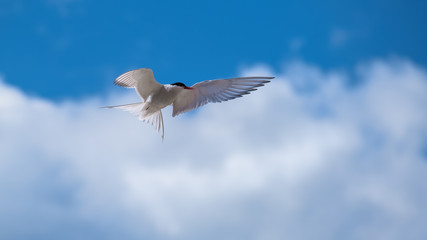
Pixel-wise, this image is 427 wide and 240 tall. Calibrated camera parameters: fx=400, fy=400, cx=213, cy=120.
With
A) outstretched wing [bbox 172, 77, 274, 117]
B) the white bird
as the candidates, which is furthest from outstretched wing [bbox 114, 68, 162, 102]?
outstretched wing [bbox 172, 77, 274, 117]

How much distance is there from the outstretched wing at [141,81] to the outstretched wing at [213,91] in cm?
33

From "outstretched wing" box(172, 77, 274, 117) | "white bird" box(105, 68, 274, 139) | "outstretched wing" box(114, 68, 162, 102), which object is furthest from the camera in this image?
"outstretched wing" box(114, 68, 162, 102)

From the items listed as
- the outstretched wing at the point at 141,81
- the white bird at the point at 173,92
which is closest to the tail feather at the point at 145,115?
the white bird at the point at 173,92

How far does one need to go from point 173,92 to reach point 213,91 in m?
0.49

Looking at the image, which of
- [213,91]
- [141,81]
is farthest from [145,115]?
[213,91]

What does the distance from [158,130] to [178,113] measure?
357 mm

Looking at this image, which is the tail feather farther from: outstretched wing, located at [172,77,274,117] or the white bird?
outstretched wing, located at [172,77,274,117]

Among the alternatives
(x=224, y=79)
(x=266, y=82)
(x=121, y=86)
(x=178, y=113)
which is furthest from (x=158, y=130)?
(x=266, y=82)

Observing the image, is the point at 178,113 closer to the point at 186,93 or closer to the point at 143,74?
the point at 186,93

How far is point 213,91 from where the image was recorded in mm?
4629

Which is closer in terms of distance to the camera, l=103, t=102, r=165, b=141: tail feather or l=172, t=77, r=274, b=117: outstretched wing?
l=172, t=77, r=274, b=117: outstretched wing

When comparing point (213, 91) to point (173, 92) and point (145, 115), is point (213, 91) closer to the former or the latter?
point (173, 92)

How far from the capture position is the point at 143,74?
450 centimetres

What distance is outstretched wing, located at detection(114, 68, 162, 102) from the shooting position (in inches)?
177
